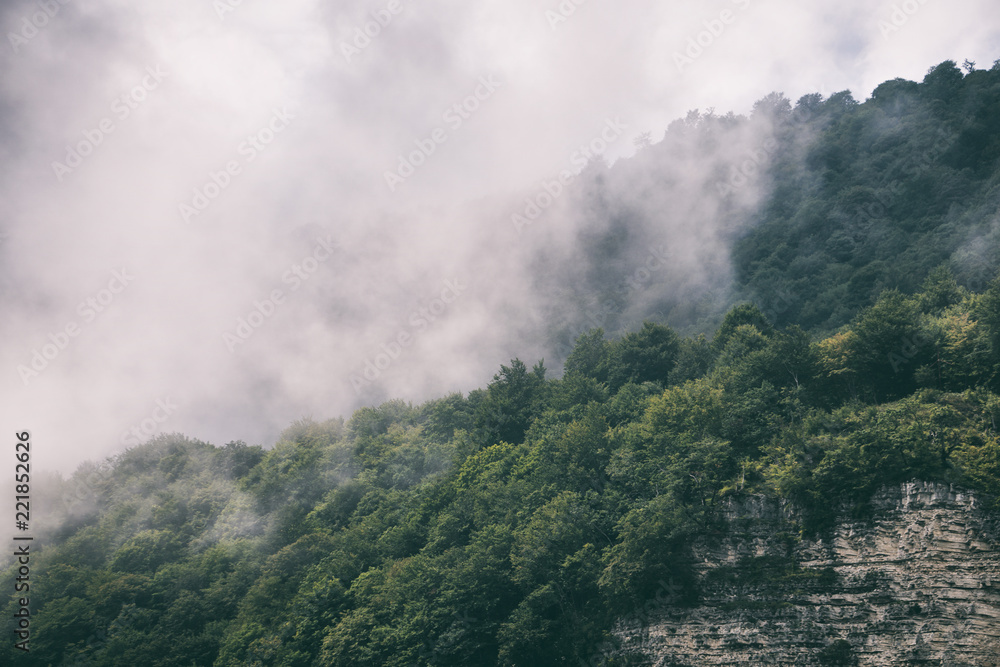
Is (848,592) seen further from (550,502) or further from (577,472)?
(550,502)

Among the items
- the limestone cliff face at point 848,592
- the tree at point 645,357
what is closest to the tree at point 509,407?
the tree at point 645,357

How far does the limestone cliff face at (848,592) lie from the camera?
3344cm

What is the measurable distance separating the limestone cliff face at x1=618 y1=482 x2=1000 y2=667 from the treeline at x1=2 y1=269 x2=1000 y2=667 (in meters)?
1.32

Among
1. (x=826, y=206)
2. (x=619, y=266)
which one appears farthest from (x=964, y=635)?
(x=619, y=266)

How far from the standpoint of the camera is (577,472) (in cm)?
5206

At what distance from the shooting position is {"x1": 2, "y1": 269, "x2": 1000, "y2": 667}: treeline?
41875 millimetres

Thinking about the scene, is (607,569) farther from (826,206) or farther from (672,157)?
(672,157)

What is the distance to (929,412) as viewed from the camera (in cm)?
3903

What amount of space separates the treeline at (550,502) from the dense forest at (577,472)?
189 millimetres

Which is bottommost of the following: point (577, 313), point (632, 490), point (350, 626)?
point (350, 626)

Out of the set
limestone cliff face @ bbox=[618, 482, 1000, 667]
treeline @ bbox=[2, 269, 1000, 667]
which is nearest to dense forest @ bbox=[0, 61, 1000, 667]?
treeline @ bbox=[2, 269, 1000, 667]

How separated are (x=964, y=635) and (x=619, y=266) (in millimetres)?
107454

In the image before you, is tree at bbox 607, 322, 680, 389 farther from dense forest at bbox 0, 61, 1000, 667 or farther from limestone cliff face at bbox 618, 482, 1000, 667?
limestone cliff face at bbox 618, 482, 1000, 667

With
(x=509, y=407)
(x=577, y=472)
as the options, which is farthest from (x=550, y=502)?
(x=509, y=407)
